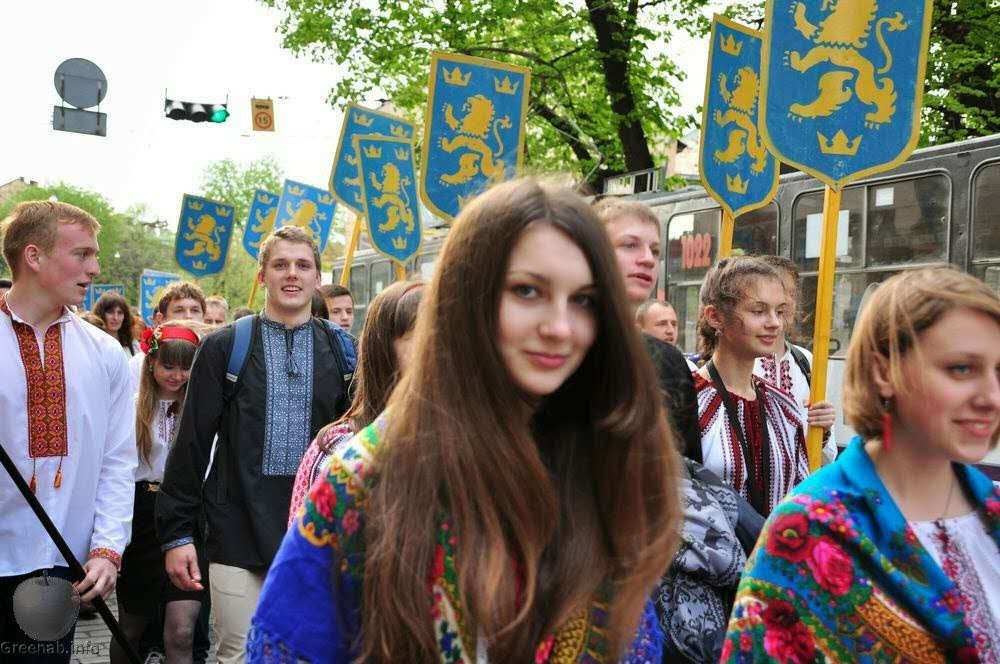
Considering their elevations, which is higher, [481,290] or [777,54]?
[777,54]

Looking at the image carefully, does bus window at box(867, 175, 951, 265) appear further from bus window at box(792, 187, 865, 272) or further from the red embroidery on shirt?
the red embroidery on shirt

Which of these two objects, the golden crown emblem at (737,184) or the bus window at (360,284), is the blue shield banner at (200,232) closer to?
the bus window at (360,284)

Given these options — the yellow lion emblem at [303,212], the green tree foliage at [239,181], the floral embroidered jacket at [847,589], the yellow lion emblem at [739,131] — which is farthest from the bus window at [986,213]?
the green tree foliage at [239,181]

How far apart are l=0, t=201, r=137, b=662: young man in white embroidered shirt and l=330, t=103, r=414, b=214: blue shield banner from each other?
242 inches

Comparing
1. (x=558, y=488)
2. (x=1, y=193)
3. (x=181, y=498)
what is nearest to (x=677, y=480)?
(x=558, y=488)

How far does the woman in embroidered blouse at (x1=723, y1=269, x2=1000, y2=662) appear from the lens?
2039mm

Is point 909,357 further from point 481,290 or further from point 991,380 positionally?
point 481,290

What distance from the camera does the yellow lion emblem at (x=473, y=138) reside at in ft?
25.9

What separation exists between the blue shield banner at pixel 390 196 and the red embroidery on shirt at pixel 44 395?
5634mm

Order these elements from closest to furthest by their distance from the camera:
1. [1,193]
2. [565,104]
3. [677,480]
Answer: [677,480] → [565,104] → [1,193]

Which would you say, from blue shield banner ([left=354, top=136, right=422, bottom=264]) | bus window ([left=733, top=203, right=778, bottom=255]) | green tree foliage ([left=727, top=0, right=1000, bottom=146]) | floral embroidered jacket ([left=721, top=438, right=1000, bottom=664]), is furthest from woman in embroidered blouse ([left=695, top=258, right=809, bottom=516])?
green tree foliage ([left=727, top=0, right=1000, bottom=146])

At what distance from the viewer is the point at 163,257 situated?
8462 cm

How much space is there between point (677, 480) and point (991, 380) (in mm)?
603

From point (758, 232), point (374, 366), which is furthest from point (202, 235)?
point (374, 366)
